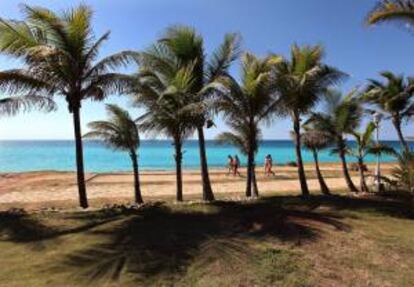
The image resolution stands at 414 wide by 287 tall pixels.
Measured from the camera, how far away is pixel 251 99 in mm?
15758

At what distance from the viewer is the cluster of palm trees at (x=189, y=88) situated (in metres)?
12.6

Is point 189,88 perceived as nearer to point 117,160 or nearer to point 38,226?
point 38,226

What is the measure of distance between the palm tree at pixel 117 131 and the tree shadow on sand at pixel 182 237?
5560mm

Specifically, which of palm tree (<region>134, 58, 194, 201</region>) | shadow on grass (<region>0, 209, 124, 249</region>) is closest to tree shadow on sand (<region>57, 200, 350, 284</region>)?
shadow on grass (<region>0, 209, 124, 249</region>)

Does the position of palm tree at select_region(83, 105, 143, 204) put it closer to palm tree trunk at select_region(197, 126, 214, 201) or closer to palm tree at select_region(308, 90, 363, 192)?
palm tree trunk at select_region(197, 126, 214, 201)

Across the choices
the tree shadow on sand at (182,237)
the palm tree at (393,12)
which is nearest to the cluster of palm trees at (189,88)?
the palm tree at (393,12)

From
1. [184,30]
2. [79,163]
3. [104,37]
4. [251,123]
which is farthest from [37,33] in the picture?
[251,123]

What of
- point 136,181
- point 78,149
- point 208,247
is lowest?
point 208,247

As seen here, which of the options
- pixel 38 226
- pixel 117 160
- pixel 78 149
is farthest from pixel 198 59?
pixel 117 160

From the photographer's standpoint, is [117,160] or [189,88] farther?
[117,160]

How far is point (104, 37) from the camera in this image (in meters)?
13.3

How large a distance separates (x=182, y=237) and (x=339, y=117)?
1096 cm

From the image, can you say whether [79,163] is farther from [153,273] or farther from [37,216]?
[153,273]

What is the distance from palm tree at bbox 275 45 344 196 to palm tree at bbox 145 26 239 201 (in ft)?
6.60
